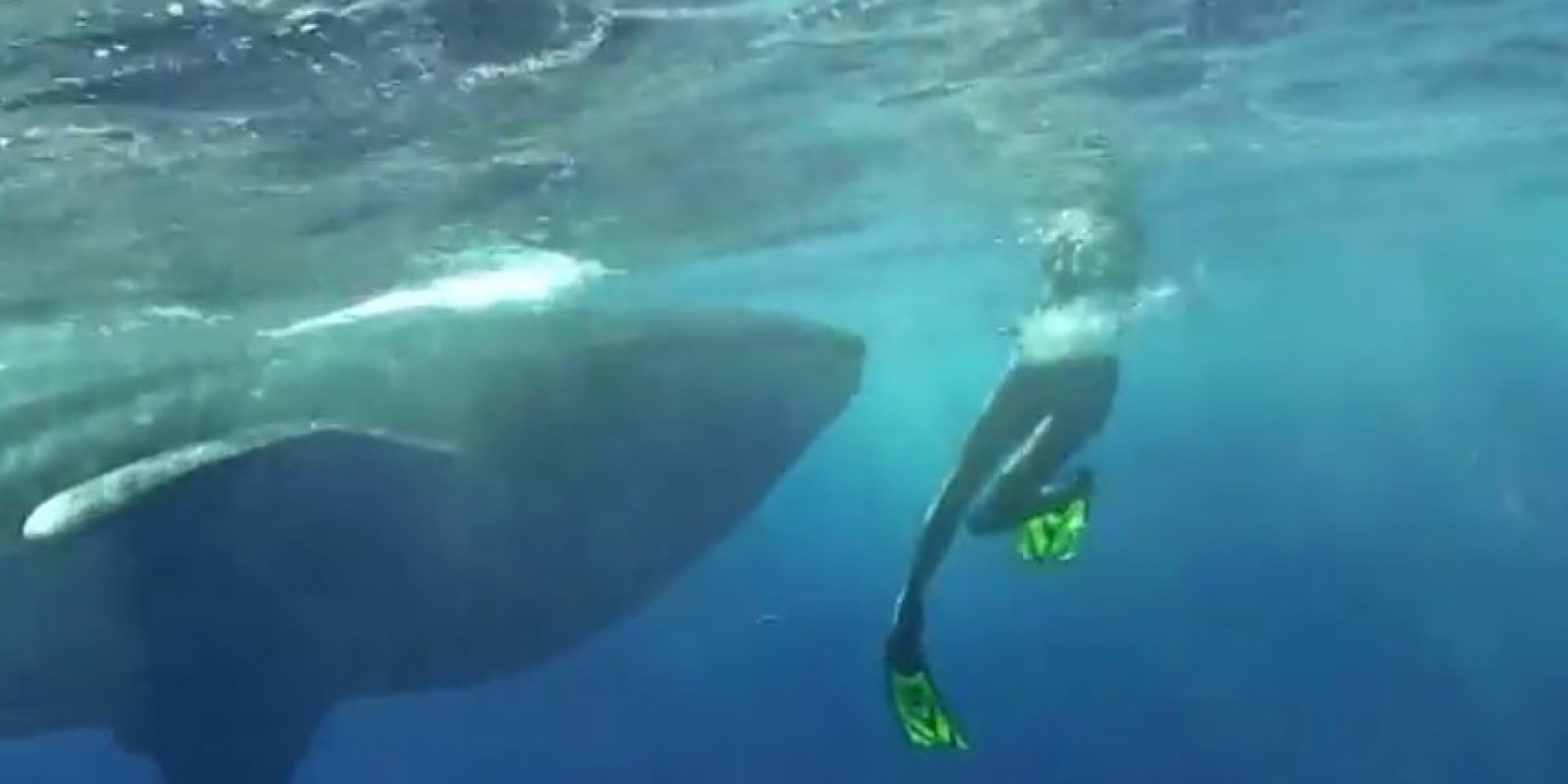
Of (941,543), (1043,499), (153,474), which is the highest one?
(153,474)

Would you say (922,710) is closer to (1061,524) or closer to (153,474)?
(1061,524)

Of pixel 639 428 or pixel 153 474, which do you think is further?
pixel 639 428

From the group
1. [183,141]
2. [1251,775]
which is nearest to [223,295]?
[183,141]

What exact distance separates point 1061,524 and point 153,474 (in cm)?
551

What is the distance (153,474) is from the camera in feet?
33.5

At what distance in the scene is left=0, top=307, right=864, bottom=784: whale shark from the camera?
10.8 meters

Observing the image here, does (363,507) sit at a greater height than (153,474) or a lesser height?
lesser

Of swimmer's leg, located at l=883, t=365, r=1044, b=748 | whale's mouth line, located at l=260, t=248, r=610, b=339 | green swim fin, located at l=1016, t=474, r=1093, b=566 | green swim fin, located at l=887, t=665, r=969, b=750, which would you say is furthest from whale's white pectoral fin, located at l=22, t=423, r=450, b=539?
whale's mouth line, located at l=260, t=248, r=610, b=339

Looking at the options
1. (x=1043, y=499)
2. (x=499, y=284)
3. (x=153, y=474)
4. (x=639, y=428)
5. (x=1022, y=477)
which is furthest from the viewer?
(x=499, y=284)

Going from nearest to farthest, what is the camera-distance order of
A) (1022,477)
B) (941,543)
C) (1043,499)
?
(1043,499)
(1022,477)
(941,543)

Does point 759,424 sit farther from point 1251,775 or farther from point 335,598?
point 1251,775

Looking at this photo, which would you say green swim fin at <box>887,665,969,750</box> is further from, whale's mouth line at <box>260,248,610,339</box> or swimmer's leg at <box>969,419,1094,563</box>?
whale's mouth line at <box>260,248,610,339</box>

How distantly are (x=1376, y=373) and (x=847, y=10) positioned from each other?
113 metres

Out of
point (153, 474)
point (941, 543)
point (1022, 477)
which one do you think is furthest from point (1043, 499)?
point (153, 474)
